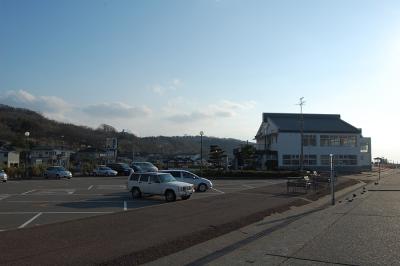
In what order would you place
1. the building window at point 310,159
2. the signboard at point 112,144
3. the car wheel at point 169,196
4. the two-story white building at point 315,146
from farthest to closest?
the signboard at point 112,144
the building window at point 310,159
the two-story white building at point 315,146
the car wheel at point 169,196

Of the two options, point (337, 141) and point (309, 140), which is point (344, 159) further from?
point (309, 140)

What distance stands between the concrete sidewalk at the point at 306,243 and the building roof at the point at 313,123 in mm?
76433

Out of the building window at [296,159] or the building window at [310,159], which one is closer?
the building window at [296,159]

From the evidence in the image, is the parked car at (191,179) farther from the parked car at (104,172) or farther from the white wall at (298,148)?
the white wall at (298,148)

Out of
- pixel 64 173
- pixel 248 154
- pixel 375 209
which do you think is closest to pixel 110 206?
pixel 375 209

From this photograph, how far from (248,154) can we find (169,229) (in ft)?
232

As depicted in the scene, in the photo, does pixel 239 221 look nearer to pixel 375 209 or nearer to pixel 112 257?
pixel 112 257

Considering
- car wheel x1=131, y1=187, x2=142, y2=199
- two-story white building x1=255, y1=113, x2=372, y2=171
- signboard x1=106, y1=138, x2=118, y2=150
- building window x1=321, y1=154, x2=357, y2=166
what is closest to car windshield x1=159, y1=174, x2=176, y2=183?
car wheel x1=131, y1=187, x2=142, y2=199

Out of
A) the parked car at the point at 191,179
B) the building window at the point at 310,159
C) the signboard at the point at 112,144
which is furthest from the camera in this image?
the signboard at the point at 112,144

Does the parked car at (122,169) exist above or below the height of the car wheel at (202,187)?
above

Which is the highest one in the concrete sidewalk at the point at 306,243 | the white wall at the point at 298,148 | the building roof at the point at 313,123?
the building roof at the point at 313,123

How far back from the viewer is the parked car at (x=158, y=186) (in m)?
29.0

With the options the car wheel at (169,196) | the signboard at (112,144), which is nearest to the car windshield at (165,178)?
the car wheel at (169,196)

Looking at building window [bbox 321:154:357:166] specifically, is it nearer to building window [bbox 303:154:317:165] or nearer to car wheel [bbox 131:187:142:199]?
building window [bbox 303:154:317:165]
